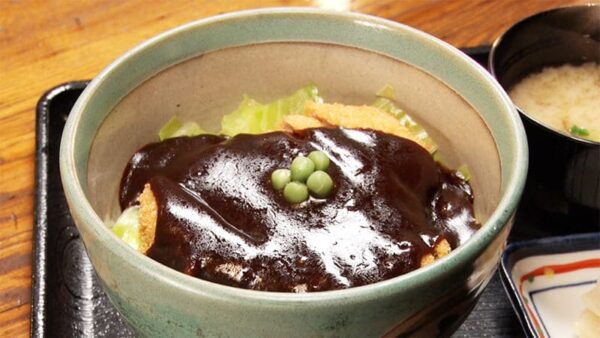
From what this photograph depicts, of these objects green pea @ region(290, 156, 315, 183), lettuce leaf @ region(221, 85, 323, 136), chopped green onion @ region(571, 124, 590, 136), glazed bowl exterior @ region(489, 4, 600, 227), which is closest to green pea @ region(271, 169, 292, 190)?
green pea @ region(290, 156, 315, 183)

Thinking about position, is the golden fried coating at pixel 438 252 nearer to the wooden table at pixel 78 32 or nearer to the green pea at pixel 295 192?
the green pea at pixel 295 192

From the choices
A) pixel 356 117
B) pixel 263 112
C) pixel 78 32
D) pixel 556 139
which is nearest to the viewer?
pixel 356 117

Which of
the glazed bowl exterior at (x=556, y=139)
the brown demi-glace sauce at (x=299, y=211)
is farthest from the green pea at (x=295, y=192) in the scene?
the glazed bowl exterior at (x=556, y=139)

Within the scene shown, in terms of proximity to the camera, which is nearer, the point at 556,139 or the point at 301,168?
the point at 301,168

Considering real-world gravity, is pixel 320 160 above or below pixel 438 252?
above

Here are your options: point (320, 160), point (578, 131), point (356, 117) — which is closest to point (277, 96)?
point (356, 117)

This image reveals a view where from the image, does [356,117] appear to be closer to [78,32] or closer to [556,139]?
[556,139]
